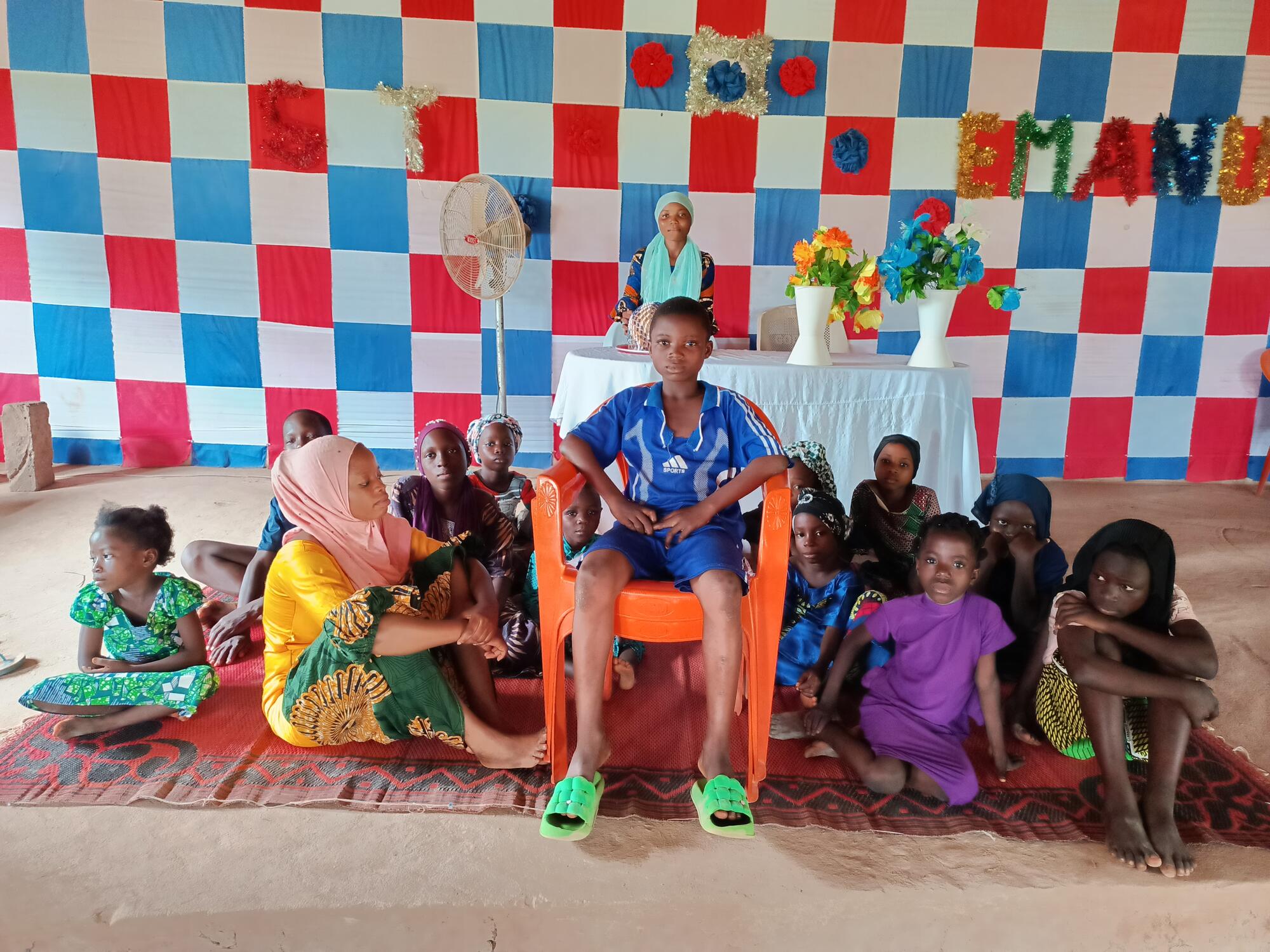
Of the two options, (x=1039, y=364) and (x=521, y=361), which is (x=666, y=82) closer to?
(x=521, y=361)

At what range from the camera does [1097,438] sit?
15.4 ft

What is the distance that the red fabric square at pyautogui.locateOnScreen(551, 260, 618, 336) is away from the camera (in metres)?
4.43

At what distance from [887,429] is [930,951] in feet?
6.07

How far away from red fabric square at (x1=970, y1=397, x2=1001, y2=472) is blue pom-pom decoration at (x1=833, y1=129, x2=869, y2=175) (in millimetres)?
1456

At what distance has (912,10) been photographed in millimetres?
4188

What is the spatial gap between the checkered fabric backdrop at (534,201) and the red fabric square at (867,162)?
0.04 ft

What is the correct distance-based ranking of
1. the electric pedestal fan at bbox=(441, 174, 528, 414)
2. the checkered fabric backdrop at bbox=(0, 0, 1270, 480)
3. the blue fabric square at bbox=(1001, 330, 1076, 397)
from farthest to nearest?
the blue fabric square at bbox=(1001, 330, 1076, 397), the checkered fabric backdrop at bbox=(0, 0, 1270, 480), the electric pedestal fan at bbox=(441, 174, 528, 414)

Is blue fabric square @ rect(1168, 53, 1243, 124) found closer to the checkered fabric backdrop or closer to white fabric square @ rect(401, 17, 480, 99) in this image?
the checkered fabric backdrop

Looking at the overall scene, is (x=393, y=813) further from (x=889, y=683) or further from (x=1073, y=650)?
(x=1073, y=650)

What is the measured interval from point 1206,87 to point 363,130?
174 inches

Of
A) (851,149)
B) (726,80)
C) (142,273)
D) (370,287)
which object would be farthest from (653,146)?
(142,273)

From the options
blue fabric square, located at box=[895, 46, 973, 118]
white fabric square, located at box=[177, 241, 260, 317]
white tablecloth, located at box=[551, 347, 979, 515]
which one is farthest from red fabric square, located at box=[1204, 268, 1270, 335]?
white fabric square, located at box=[177, 241, 260, 317]

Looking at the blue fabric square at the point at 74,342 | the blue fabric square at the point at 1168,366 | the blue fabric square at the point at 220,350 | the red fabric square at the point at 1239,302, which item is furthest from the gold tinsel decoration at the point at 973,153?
the blue fabric square at the point at 74,342

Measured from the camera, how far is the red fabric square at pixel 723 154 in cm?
429
